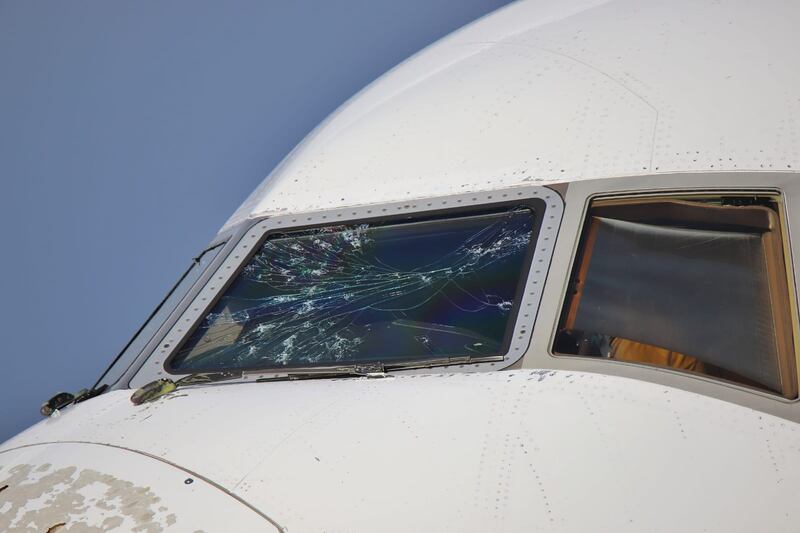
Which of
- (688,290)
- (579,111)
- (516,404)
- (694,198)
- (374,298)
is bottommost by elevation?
(516,404)

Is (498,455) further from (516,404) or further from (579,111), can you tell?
(579,111)

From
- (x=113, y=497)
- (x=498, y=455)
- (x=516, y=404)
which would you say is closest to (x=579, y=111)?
(x=516, y=404)

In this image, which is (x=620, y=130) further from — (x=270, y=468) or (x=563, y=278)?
(x=270, y=468)

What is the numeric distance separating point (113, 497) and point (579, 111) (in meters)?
3.19

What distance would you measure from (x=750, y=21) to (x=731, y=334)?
7.74 ft

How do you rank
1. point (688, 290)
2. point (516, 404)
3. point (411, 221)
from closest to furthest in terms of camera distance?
point (516, 404) → point (688, 290) → point (411, 221)

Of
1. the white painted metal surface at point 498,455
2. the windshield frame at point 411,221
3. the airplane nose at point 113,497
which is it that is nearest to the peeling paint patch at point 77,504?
the airplane nose at point 113,497

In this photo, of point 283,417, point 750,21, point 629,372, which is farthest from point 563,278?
point 750,21

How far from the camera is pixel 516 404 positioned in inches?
125

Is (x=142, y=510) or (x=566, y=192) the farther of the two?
(x=566, y=192)

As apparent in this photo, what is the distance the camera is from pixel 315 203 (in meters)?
4.72

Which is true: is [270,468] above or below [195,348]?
below

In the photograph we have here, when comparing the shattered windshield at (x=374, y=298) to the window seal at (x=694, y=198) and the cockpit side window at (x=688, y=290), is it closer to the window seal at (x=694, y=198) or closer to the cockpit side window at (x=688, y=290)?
the window seal at (x=694, y=198)

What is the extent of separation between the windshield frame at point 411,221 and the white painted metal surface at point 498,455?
0.28 metres
